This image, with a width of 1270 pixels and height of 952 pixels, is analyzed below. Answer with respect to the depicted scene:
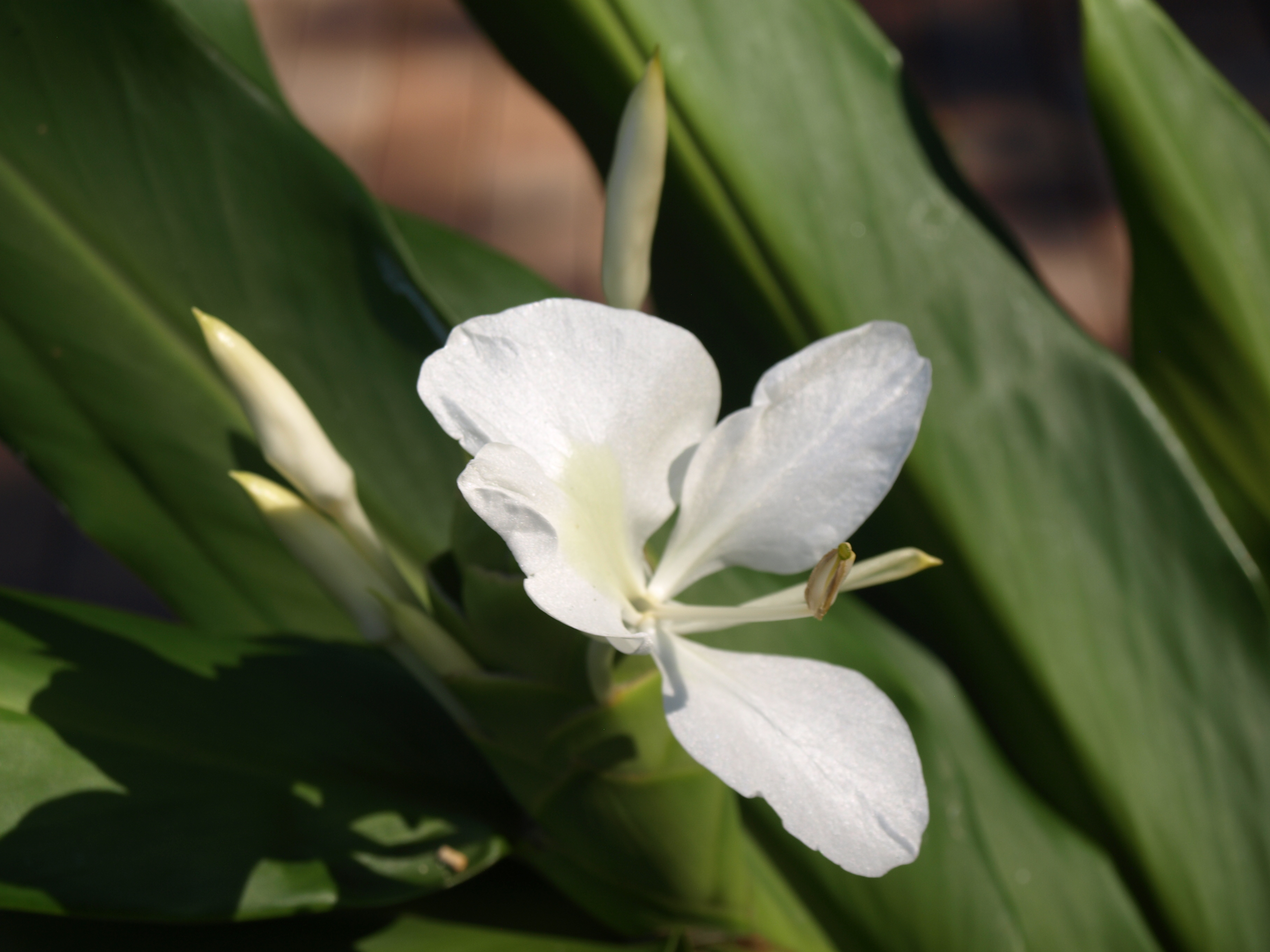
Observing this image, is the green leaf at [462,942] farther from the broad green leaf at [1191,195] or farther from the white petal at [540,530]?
the broad green leaf at [1191,195]

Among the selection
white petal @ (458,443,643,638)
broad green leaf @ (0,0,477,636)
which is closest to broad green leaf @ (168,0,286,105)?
broad green leaf @ (0,0,477,636)

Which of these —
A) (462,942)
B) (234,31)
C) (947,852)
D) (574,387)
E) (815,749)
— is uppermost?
(234,31)

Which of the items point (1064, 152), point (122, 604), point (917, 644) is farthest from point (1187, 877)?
point (1064, 152)

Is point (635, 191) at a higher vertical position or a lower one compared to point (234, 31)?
lower

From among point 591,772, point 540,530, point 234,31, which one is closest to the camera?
point 540,530

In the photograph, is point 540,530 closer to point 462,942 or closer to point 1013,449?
point 462,942

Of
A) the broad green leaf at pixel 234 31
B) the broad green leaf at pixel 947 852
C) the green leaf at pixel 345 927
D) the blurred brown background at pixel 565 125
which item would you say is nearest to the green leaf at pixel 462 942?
the green leaf at pixel 345 927

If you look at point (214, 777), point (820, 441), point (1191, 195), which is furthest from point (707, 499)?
point (1191, 195)
